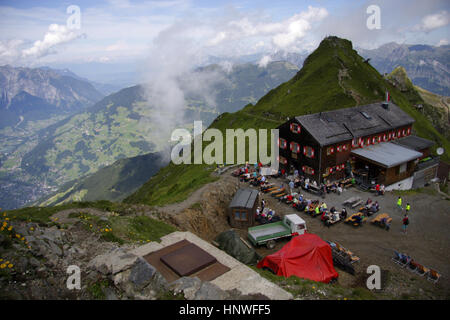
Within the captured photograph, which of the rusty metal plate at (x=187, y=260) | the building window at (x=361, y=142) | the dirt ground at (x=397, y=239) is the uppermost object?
the building window at (x=361, y=142)

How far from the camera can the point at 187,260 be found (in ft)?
60.0

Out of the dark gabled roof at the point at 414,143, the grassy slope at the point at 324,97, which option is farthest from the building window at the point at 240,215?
the grassy slope at the point at 324,97

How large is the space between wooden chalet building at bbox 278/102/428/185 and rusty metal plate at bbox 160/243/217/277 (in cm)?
3036

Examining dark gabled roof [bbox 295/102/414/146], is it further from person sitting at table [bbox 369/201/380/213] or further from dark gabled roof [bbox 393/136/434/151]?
person sitting at table [bbox 369/201/380/213]

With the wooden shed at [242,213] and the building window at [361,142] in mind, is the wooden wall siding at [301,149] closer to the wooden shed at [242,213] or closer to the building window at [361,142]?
the building window at [361,142]

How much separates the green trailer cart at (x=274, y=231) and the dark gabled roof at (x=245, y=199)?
3.62 m

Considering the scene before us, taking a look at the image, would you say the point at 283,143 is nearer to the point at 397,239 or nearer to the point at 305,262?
the point at 397,239

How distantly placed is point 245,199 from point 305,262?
13.9m

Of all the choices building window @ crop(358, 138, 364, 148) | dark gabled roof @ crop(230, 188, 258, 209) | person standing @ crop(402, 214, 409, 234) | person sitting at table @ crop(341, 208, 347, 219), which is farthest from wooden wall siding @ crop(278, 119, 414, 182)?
person standing @ crop(402, 214, 409, 234)

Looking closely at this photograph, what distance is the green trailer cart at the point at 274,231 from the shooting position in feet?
102

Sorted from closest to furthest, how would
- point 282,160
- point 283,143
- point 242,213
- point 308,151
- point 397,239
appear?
point 397,239 → point 242,213 → point 308,151 → point 283,143 → point 282,160

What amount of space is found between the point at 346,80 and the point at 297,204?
270 feet

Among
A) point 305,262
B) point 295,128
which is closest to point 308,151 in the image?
point 295,128
